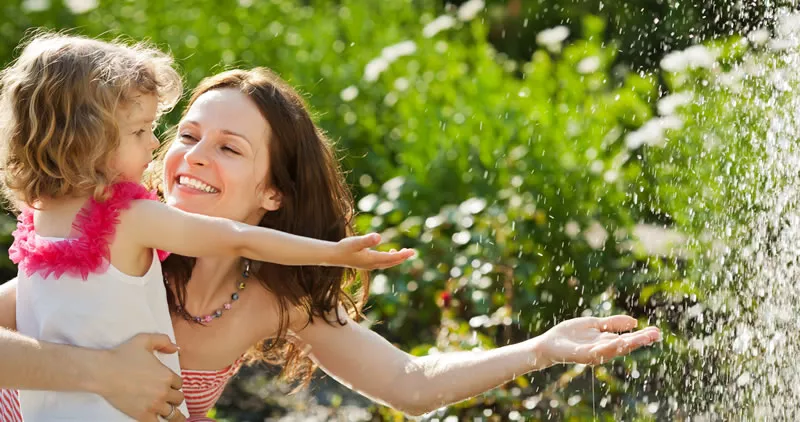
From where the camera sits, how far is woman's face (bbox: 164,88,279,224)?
96.4 inches

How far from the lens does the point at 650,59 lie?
6145 mm

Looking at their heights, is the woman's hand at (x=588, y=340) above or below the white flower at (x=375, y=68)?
above

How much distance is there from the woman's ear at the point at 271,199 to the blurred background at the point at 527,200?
74 centimetres

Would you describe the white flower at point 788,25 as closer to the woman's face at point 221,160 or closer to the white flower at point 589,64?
the white flower at point 589,64

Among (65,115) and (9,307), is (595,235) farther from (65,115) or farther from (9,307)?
(65,115)

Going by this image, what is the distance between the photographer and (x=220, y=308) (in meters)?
2.56

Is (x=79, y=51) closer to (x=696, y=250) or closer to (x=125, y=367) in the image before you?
(x=125, y=367)

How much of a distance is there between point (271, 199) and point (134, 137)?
50 cm

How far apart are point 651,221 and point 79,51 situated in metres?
2.55

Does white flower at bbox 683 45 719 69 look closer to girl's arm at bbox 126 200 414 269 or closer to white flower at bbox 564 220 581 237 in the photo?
white flower at bbox 564 220 581 237

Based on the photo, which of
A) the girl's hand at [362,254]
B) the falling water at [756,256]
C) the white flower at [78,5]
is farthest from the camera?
the white flower at [78,5]

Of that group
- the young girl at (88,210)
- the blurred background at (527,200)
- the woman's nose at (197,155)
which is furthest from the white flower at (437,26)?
the young girl at (88,210)

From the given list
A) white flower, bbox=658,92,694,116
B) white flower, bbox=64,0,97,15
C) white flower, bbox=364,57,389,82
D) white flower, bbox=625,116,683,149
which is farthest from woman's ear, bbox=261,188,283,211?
white flower, bbox=64,0,97,15

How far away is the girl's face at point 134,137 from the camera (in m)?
2.15
